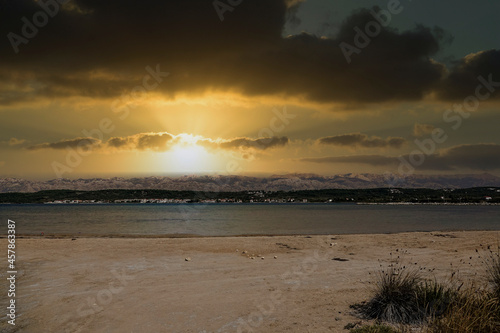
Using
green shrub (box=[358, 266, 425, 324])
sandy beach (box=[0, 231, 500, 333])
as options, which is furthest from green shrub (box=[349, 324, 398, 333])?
green shrub (box=[358, 266, 425, 324])

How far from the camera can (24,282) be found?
15.5 metres

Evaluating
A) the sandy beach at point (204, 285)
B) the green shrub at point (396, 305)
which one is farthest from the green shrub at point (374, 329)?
the green shrub at point (396, 305)

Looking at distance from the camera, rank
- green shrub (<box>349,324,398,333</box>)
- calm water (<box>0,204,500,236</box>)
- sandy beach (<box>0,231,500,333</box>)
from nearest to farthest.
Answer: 1. green shrub (<box>349,324,398,333</box>)
2. sandy beach (<box>0,231,500,333</box>)
3. calm water (<box>0,204,500,236</box>)

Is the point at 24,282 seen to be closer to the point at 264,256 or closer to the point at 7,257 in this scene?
the point at 7,257

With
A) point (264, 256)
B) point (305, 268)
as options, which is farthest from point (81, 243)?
point (305, 268)

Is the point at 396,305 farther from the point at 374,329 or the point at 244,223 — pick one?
the point at 244,223

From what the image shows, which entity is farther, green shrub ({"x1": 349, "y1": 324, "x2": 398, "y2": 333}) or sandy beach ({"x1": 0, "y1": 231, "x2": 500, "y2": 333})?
sandy beach ({"x1": 0, "y1": 231, "x2": 500, "y2": 333})

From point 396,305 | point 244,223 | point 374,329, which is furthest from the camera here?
point 244,223

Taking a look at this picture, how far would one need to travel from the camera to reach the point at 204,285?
14.5m

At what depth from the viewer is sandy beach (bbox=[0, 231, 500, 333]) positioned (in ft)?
34.2

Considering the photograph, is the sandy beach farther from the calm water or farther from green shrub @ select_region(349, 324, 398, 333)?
the calm water

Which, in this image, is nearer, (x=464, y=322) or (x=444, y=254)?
(x=464, y=322)

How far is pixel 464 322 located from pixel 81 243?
29223 mm

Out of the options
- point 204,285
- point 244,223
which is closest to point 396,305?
point 204,285
